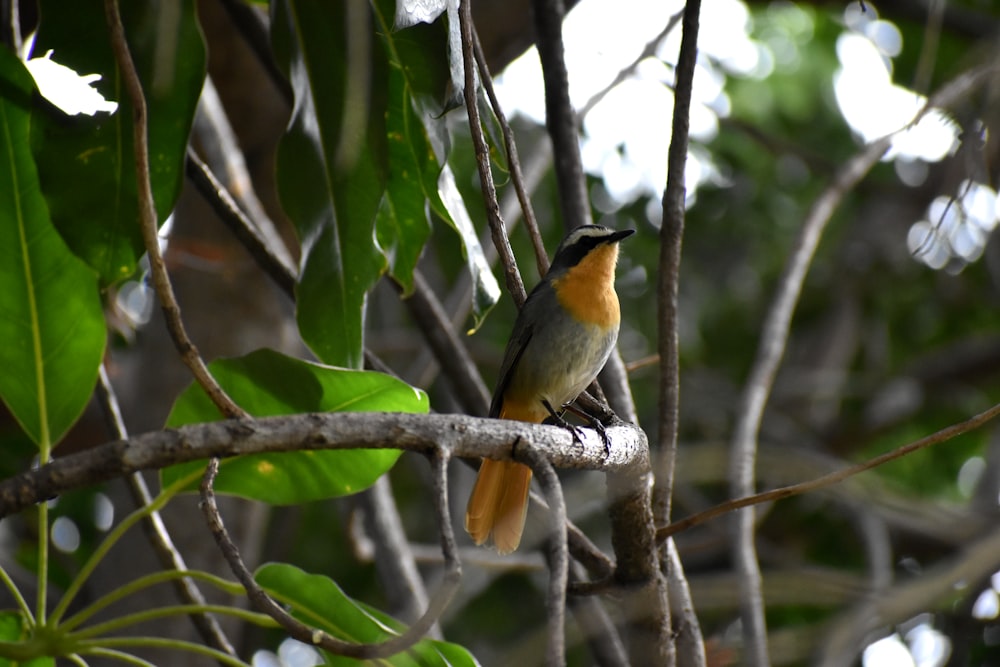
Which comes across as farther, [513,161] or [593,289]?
[593,289]

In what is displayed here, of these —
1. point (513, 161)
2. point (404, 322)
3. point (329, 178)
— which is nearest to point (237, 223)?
point (329, 178)

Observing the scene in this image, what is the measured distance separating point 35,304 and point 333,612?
3.06 feet

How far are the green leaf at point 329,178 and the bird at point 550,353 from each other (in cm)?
90

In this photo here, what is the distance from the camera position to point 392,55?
2549 mm

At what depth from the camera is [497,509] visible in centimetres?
334

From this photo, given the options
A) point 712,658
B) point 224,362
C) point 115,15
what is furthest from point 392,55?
point 712,658

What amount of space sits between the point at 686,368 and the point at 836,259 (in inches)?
56.8

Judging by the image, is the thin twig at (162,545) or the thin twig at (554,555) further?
the thin twig at (162,545)

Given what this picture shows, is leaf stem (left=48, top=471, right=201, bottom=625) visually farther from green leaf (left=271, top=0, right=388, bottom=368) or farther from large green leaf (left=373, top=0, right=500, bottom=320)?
large green leaf (left=373, top=0, right=500, bottom=320)

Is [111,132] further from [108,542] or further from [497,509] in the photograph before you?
[497,509]

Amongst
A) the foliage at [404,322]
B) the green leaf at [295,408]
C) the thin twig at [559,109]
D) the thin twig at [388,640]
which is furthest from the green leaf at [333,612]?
the thin twig at [559,109]

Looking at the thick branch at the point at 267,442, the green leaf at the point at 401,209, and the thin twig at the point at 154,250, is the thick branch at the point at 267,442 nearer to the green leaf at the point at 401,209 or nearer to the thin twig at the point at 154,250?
the thin twig at the point at 154,250

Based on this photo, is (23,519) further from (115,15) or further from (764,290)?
(764,290)

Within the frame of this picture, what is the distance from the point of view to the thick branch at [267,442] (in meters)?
1.40
